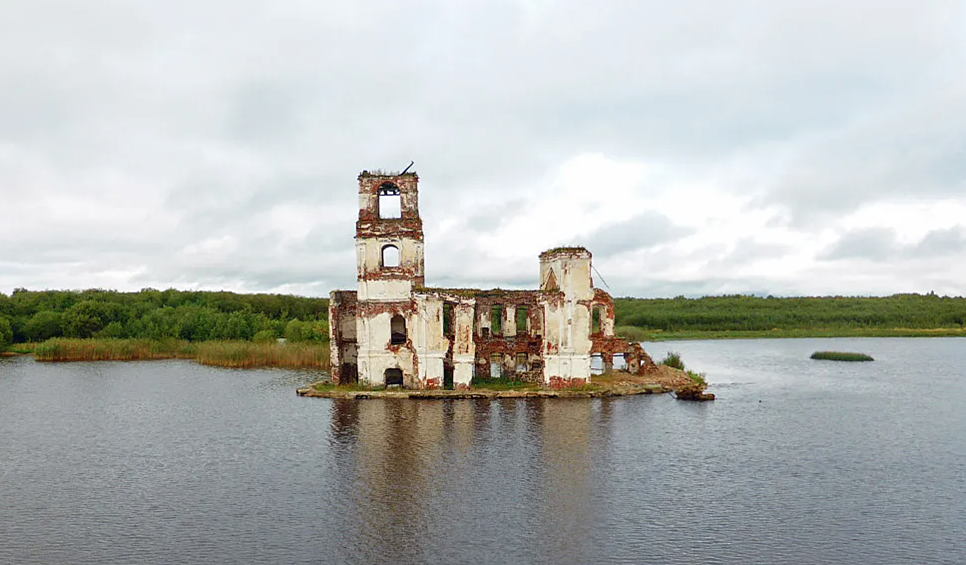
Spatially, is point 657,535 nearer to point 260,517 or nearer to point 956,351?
point 260,517

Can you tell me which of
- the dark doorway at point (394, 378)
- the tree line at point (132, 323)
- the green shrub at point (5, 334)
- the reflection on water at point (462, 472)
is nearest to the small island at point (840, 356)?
the reflection on water at point (462, 472)

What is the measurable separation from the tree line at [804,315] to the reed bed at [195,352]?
5795cm

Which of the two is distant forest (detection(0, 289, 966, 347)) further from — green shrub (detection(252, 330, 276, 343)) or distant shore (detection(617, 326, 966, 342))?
distant shore (detection(617, 326, 966, 342))

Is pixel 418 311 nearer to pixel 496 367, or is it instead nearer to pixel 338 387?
pixel 338 387

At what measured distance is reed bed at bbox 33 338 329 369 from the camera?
49844 mm

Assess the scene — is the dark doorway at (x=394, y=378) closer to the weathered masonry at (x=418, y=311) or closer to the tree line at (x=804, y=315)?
the weathered masonry at (x=418, y=311)

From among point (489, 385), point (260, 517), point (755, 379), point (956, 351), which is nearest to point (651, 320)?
point (956, 351)

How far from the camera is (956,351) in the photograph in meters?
62.4

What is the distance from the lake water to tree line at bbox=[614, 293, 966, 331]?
6282 centimetres

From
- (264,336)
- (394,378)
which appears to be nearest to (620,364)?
(394,378)

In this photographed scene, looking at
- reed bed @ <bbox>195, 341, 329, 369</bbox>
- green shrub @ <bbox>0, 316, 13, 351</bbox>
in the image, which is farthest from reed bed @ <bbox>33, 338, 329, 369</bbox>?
green shrub @ <bbox>0, 316, 13, 351</bbox>

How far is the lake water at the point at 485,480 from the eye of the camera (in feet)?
45.2

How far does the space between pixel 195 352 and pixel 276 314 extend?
29.0 metres

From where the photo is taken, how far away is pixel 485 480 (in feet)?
59.9
